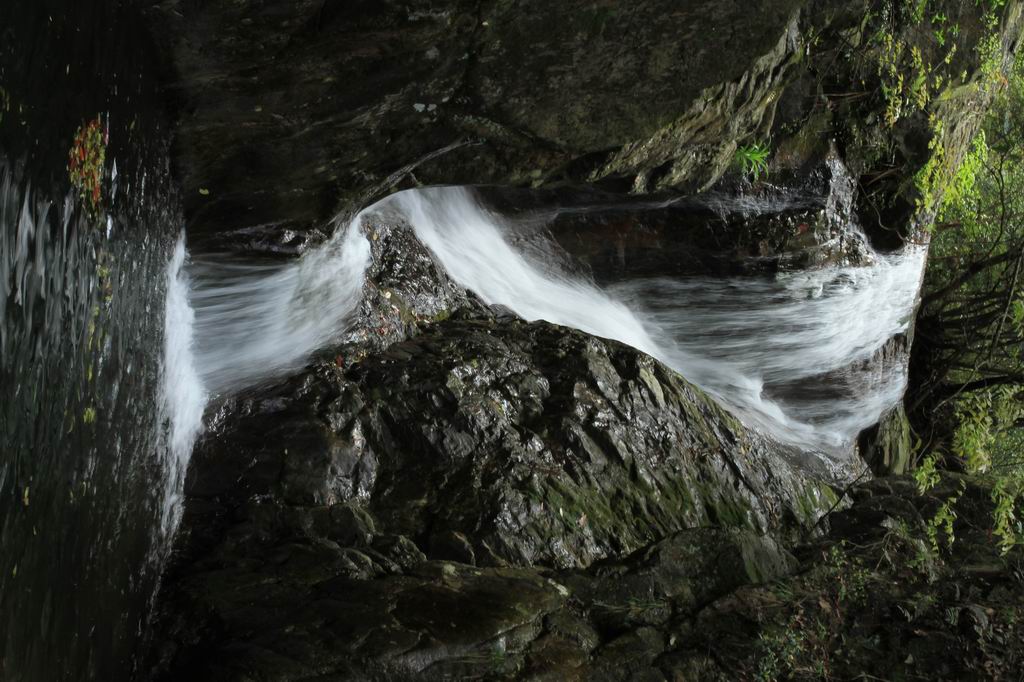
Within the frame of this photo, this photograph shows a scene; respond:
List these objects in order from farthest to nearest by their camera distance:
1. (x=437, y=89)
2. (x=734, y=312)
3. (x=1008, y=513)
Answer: (x=734, y=312), (x=1008, y=513), (x=437, y=89)

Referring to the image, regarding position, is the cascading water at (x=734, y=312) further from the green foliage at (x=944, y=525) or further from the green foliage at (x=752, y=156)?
the green foliage at (x=944, y=525)

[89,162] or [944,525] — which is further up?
[89,162]

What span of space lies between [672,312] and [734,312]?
23.9 inches

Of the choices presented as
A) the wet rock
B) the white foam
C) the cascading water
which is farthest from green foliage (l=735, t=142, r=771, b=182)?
the white foam

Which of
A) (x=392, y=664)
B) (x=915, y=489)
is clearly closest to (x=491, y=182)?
(x=392, y=664)

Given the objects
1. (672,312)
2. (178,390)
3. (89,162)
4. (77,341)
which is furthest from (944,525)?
(89,162)

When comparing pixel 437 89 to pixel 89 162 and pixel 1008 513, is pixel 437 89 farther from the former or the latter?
pixel 1008 513

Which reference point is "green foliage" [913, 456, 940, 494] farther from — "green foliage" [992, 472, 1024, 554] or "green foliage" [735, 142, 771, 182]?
"green foliage" [735, 142, 771, 182]

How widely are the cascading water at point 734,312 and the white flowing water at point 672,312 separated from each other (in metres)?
0.01

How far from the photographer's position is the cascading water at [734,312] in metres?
7.47

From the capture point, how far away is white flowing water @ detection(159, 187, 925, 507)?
568cm

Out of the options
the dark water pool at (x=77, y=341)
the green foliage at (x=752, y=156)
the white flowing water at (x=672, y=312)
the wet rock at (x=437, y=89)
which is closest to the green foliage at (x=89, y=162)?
the dark water pool at (x=77, y=341)

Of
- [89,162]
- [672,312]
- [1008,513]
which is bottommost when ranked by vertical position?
[1008,513]

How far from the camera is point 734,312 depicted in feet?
28.4
